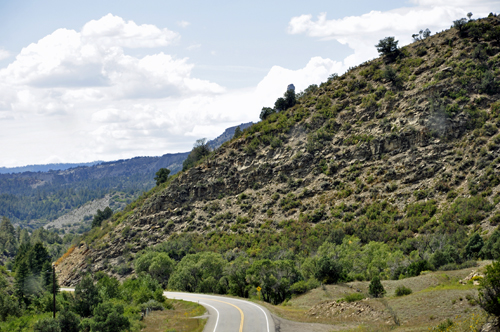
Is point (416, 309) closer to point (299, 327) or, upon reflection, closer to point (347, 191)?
point (299, 327)

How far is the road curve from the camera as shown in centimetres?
2856

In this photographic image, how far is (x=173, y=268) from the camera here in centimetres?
6906

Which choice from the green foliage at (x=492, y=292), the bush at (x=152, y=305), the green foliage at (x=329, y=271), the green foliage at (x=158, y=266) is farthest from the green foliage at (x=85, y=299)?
the green foliage at (x=492, y=292)

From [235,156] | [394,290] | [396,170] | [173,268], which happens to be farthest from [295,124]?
[394,290]

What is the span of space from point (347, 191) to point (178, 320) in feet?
147

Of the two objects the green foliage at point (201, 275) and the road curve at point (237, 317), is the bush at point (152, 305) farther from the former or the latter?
the green foliage at point (201, 275)

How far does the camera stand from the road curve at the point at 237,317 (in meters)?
28.6

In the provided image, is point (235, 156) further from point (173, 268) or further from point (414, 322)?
point (414, 322)

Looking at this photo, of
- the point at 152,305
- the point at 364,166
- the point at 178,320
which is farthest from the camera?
the point at 364,166

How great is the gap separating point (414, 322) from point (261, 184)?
202 feet

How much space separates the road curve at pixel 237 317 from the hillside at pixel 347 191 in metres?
→ 6.44

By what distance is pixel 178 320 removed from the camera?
34.6 m

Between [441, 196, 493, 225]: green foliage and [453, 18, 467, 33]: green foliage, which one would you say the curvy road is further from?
[453, 18, 467, 33]: green foliage

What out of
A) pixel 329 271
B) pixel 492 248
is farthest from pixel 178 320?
pixel 492 248
